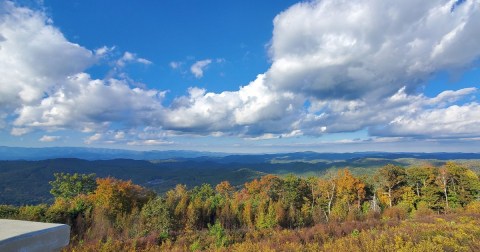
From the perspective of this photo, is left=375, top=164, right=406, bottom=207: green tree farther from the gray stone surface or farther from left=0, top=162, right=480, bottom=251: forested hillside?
the gray stone surface

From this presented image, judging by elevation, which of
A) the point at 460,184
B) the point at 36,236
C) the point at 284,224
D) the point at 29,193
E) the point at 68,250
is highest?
the point at 36,236

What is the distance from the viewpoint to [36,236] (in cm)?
164

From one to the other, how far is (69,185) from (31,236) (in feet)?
220

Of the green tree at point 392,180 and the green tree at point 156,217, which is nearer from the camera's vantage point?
the green tree at point 156,217

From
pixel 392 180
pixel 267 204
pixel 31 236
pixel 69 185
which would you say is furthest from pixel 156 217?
pixel 392 180

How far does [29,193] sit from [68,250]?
20403 cm

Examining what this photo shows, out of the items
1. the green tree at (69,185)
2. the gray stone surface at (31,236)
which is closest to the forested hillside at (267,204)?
the green tree at (69,185)

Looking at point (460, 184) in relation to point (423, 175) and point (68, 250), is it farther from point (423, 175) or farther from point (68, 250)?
point (68, 250)

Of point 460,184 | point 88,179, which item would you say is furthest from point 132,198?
point 460,184

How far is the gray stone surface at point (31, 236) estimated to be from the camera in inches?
59.7

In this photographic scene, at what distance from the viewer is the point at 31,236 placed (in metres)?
1.60

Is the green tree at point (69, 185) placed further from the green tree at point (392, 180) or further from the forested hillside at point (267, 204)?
the green tree at point (392, 180)

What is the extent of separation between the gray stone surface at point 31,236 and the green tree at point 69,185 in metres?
64.4

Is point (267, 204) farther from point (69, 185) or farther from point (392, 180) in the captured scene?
point (69, 185)
